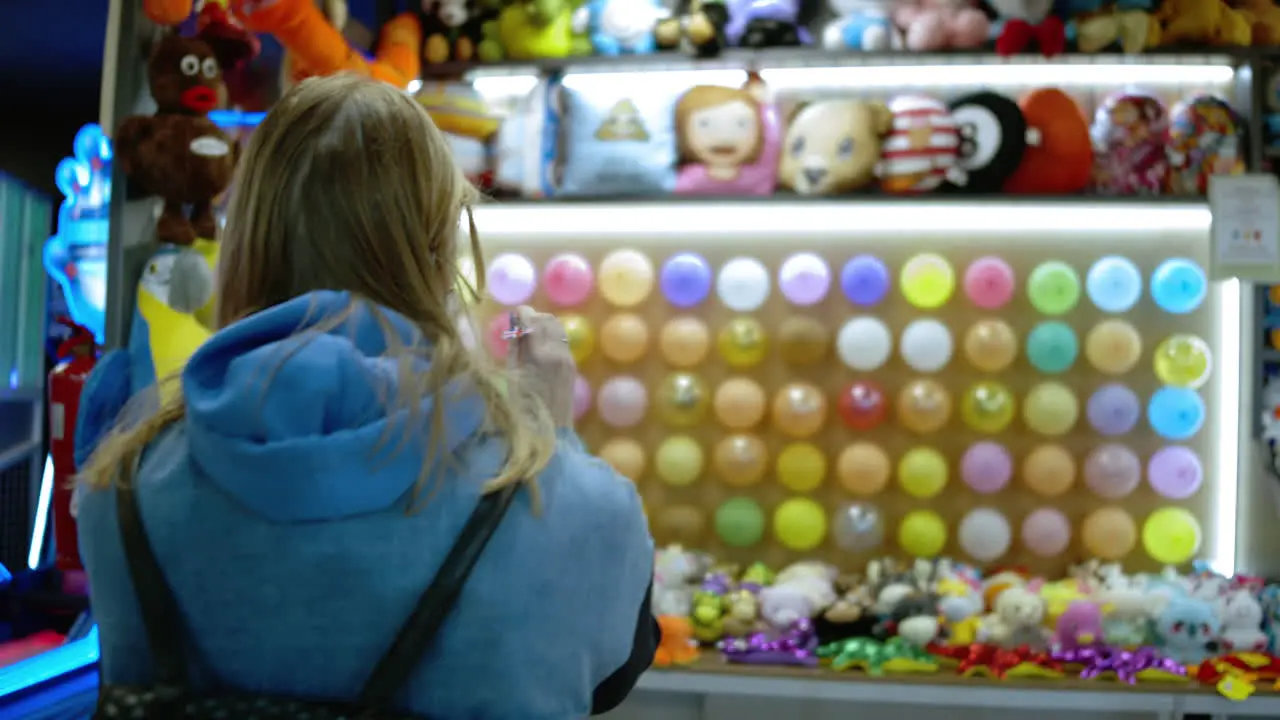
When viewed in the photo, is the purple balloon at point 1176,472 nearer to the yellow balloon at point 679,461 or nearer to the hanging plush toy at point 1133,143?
the hanging plush toy at point 1133,143

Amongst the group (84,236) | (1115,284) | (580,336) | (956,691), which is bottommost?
(956,691)

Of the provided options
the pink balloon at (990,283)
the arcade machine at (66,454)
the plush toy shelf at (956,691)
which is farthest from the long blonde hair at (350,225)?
the pink balloon at (990,283)

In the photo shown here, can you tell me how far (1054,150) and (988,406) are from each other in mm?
712

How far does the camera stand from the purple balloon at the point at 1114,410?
122 inches

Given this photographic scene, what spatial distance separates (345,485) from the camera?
0.93m

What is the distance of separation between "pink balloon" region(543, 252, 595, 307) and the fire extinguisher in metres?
1.37

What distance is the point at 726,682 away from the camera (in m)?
2.79

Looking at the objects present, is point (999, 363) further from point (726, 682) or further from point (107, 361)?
point (107, 361)

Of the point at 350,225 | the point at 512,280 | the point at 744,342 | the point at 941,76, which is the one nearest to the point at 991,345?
the point at 744,342

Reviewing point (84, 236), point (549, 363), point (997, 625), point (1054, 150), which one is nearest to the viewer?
point (549, 363)

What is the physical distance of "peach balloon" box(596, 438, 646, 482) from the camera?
10.9 ft

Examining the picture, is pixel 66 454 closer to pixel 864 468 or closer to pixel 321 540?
pixel 321 540

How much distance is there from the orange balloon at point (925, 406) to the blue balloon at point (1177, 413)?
0.56 m

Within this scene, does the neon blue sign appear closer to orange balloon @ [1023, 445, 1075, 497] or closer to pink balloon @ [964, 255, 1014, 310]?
pink balloon @ [964, 255, 1014, 310]
